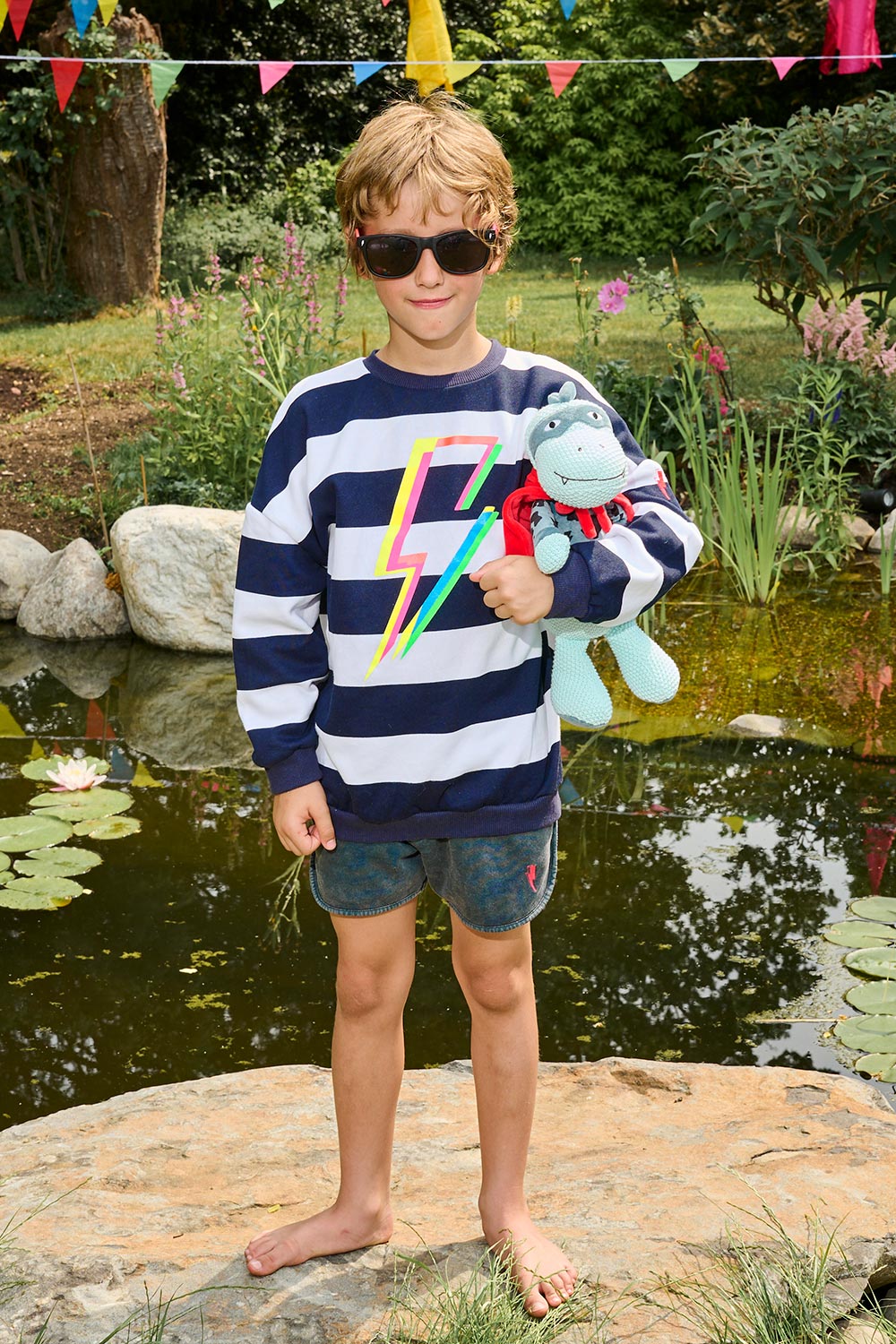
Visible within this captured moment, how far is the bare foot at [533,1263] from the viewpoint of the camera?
170 centimetres

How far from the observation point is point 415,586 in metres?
1.62

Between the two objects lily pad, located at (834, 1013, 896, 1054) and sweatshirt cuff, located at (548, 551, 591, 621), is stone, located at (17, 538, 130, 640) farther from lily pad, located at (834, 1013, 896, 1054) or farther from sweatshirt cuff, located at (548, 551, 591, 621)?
sweatshirt cuff, located at (548, 551, 591, 621)

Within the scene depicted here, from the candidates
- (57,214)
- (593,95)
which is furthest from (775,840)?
(593,95)

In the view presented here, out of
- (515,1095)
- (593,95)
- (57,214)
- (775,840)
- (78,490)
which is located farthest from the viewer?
(593,95)

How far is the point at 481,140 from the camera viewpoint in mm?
1622

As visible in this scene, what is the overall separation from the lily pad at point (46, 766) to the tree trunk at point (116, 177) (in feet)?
25.3

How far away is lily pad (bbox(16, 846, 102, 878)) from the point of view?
3279 mm

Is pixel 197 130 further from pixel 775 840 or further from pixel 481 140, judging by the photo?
pixel 481 140

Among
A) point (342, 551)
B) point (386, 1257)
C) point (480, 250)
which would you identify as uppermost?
point (480, 250)

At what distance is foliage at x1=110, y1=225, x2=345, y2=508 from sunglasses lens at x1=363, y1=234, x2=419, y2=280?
12.7 ft

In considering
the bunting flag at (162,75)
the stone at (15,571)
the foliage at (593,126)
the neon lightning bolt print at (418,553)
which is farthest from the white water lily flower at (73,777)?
the foliage at (593,126)

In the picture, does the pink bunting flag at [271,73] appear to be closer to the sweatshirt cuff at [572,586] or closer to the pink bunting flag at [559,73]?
the pink bunting flag at [559,73]

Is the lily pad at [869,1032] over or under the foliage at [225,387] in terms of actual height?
under

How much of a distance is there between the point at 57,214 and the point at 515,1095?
11236 mm
